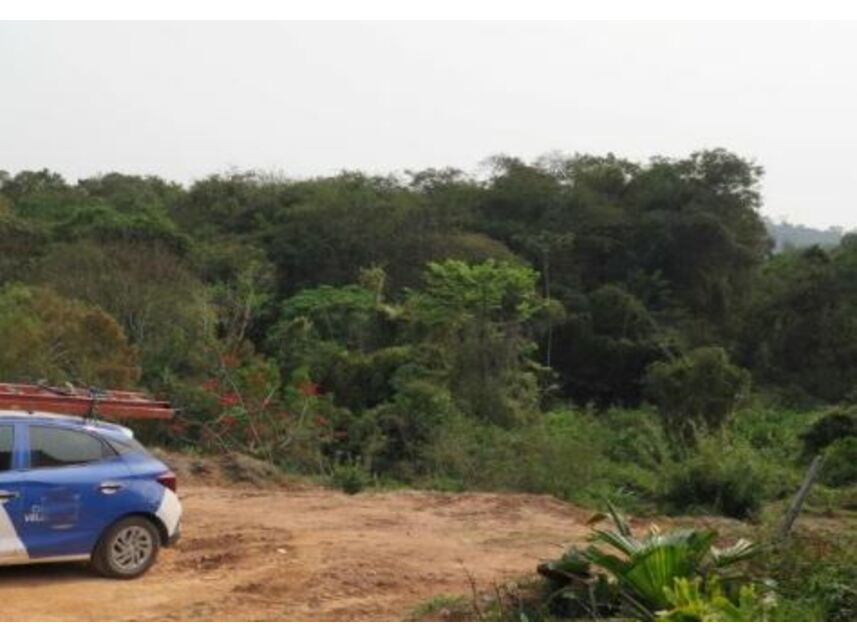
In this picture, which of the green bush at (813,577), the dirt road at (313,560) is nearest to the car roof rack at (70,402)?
the dirt road at (313,560)

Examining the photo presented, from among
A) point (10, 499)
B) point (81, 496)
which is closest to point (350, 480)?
point (81, 496)

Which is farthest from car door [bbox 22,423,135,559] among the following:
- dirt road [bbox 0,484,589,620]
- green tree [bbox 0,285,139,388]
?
green tree [bbox 0,285,139,388]

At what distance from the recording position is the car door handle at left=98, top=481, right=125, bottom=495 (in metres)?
8.74

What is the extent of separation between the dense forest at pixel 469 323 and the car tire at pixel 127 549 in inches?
203

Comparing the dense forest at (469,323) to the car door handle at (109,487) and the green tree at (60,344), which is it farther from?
the car door handle at (109,487)

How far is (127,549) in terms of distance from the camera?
29.6 feet

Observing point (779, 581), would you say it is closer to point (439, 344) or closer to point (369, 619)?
point (369, 619)

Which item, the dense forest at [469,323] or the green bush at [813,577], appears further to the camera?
the dense forest at [469,323]

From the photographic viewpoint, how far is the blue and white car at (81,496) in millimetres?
8398

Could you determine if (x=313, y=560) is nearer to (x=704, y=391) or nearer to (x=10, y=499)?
(x=10, y=499)

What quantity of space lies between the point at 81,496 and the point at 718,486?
1050 cm

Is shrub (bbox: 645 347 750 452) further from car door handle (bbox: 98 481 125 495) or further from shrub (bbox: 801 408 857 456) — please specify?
car door handle (bbox: 98 481 125 495)

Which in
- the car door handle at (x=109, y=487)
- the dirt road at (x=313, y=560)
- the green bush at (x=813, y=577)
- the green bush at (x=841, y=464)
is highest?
the car door handle at (x=109, y=487)

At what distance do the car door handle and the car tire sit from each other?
0.94ft
